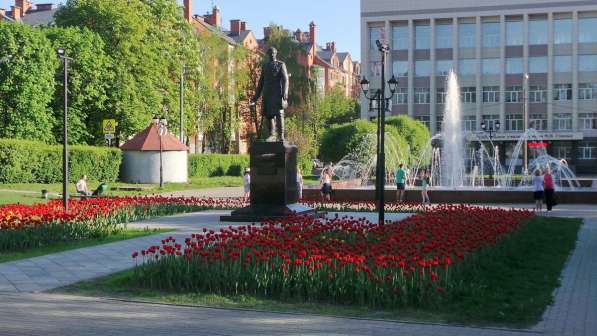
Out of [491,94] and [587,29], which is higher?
[587,29]

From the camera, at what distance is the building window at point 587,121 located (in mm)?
74625

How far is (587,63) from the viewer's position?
7506cm

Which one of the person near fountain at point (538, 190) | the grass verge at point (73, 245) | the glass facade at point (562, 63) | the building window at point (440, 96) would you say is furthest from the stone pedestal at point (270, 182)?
the glass facade at point (562, 63)

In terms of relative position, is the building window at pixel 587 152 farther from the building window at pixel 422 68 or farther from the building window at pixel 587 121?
the building window at pixel 422 68

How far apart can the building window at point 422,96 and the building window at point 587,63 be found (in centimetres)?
1523

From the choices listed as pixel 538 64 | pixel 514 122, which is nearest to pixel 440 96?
pixel 514 122

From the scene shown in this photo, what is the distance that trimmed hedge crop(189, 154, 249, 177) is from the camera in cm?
5625

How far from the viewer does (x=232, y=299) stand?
29.5ft

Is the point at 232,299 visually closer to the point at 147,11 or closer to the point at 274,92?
the point at 274,92

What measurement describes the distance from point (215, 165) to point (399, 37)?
31784 millimetres

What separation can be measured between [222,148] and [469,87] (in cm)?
2634

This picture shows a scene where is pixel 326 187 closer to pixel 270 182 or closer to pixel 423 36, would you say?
pixel 270 182

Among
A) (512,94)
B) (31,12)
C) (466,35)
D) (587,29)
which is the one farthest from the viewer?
(31,12)

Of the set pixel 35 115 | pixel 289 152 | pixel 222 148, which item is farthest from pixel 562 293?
pixel 222 148
